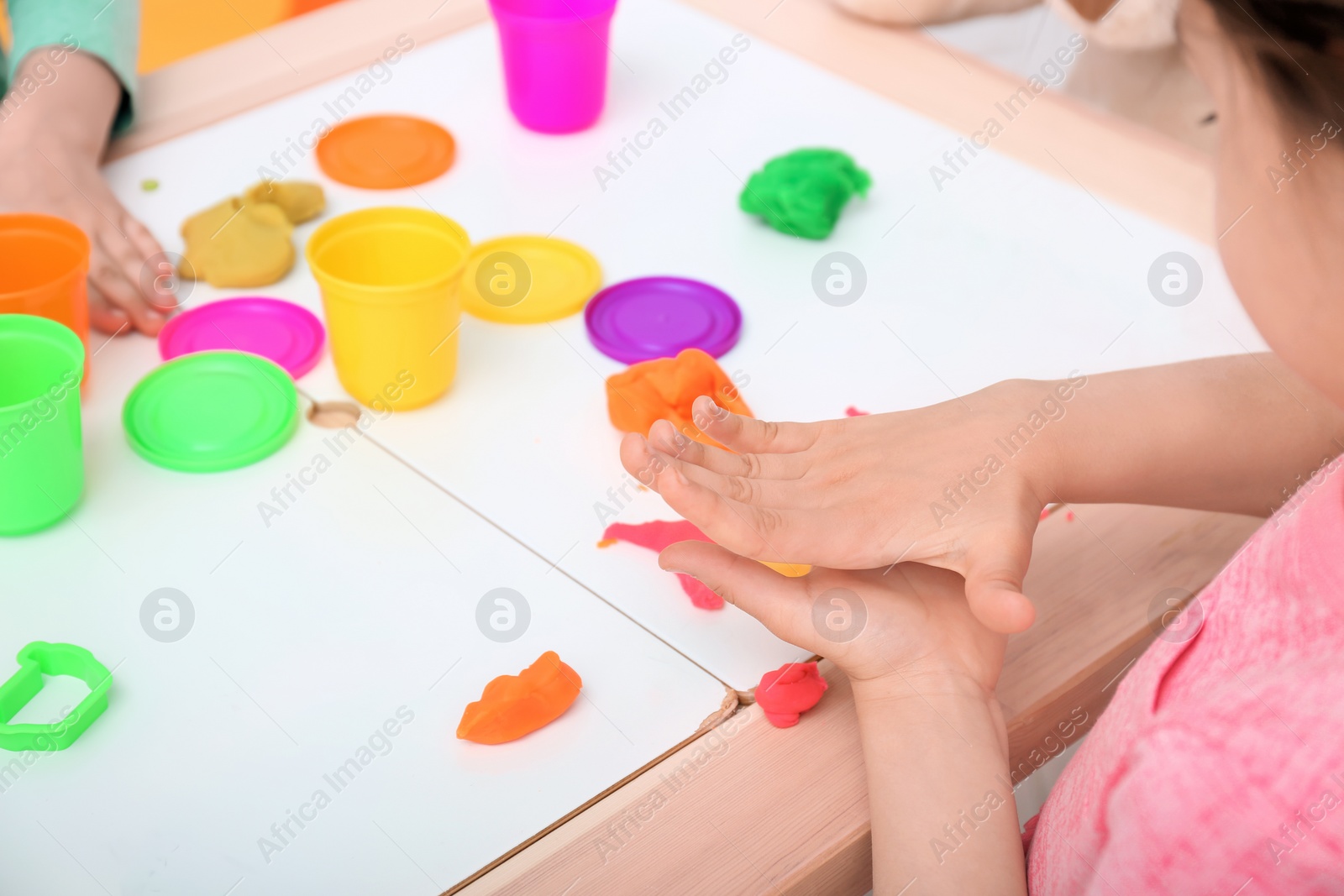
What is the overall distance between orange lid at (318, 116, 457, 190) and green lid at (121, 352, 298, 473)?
0.28m

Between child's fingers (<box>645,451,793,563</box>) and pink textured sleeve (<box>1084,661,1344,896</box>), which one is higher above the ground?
pink textured sleeve (<box>1084,661,1344,896</box>)

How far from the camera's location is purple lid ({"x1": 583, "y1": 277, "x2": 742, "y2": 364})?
2.88 ft

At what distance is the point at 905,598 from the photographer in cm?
66

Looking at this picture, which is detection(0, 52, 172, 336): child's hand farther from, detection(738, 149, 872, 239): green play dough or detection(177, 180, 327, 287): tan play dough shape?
detection(738, 149, 872, 239): green play dough

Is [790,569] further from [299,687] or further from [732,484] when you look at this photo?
[299,687]

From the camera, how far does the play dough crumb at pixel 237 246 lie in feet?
2.95

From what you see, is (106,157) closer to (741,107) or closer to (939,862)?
(741,107)

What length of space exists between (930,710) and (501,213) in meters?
0.61

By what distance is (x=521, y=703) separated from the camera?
604 mm

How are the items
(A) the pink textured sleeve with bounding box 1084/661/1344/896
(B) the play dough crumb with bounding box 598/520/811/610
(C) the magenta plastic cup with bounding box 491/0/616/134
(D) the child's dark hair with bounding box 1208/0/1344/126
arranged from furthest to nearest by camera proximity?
(C) the magenta plastic cup with bounding box 491/0/616/134, (B) the play dough crumb with bounding box 598/520/811/610, (A) the pink textured sleeve with bounding box 1084/661/1344/896, (D) the child's dark hair with bounding box 1208/0/1344/126

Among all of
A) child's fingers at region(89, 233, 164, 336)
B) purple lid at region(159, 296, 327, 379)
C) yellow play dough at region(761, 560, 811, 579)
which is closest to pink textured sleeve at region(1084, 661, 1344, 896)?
yellow play dough at region(761, 560, 811, 579)

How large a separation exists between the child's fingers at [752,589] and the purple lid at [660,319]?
0.26 m

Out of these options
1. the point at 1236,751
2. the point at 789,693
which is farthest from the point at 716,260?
the point at 1236,751

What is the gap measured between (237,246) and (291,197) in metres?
0.08
